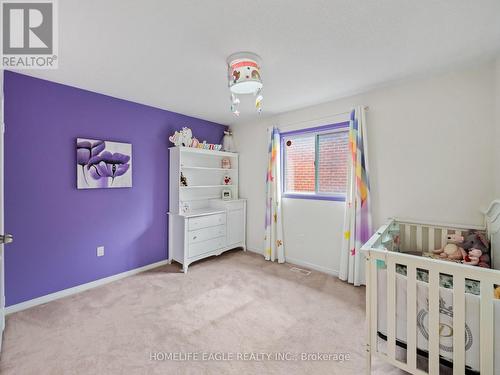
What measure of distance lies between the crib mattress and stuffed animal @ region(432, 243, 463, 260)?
813mm

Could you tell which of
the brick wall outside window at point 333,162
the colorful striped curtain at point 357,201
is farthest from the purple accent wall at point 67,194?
the colorful striped curtain at point 357,201

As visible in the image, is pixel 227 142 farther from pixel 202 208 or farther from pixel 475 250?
pixel 475 250

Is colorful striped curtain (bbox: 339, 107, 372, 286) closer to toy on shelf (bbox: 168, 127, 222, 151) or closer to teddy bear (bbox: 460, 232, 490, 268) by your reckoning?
teddy bear (bbox: 460, 232, 490, 268)

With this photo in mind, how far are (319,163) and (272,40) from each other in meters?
1.93

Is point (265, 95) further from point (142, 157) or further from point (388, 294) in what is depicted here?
point (388, 294)

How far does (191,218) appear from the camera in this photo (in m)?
3.17

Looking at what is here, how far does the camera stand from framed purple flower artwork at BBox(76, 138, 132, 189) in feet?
8.34

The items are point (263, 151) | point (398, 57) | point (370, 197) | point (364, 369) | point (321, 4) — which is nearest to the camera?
point (321, 4)

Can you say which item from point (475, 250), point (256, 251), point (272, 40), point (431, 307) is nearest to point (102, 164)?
point (272, 40)

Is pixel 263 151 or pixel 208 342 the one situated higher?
pixel 263 151

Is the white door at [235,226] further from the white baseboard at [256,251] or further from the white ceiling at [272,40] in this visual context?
the white ceiling at [272,40]

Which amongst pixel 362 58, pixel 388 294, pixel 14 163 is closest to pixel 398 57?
pixel 362 58

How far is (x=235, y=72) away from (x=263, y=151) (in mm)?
1986

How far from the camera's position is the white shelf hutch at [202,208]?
3.21 m
